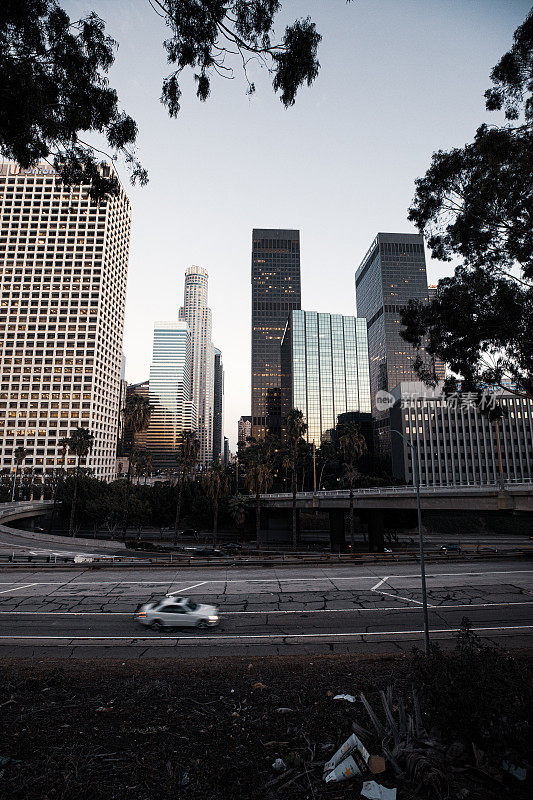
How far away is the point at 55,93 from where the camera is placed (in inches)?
416

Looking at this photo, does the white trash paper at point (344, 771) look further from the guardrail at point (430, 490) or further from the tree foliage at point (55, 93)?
the guardrail at point (430, 490)

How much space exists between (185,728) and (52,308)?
134 metres

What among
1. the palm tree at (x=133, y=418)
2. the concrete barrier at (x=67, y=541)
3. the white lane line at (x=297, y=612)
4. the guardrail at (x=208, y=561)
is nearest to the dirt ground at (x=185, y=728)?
the white lane line at (x=297, y=612)

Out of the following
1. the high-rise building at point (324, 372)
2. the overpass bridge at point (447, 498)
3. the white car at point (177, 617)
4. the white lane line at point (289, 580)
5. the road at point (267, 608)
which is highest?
the high-rise building at point (324, 372)

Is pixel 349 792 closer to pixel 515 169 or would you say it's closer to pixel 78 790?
pixel 78 790

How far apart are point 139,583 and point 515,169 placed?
3050cm

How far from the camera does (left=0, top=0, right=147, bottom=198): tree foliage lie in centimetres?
893

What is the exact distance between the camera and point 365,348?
198m

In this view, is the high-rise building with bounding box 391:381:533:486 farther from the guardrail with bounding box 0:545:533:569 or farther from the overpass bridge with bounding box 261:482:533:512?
the guardrail with bounding box 0:545:533:569

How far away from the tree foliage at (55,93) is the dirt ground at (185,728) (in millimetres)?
13639

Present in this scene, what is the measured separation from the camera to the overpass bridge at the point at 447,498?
1465 inches

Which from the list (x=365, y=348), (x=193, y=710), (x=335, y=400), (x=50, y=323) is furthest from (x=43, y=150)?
(x=365, y=348)

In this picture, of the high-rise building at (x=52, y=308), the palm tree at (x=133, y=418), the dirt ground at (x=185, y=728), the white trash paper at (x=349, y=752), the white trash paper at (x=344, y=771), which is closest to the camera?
the dirt ground at (x=185, y=728)

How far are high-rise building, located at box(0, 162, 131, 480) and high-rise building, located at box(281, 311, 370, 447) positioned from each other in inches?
3566
